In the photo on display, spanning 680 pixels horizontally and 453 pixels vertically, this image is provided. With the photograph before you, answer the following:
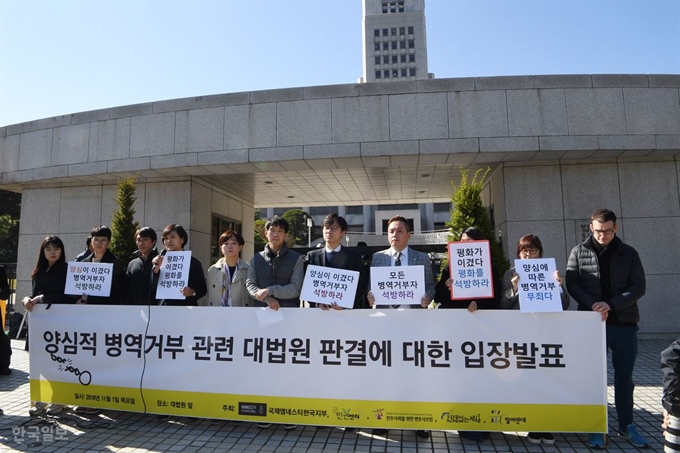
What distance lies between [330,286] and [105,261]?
2692 millimetres

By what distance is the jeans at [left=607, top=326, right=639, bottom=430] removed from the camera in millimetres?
3814

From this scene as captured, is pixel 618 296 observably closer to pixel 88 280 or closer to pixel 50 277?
pixel 88 280

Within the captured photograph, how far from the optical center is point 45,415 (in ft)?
14.6

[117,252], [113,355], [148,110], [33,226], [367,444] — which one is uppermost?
[148,110]

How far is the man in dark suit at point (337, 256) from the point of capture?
14.0 feet

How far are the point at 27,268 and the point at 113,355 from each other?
29.8ft

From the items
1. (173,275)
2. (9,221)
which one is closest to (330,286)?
(173,275)

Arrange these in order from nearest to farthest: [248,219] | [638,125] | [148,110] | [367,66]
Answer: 1. [638,125]
2. [148,110]
3. [248,219]
4. [367,66]

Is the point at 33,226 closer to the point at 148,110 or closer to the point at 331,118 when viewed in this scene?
the point at 148,110

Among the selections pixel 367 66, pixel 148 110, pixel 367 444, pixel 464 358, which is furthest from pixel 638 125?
pixel 367 66

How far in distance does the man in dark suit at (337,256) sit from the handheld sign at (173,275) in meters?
1.27

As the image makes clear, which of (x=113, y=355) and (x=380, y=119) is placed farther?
(x=380, y=119)

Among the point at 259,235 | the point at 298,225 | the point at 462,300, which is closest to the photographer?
the point at 462,300

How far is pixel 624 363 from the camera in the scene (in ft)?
12.6
